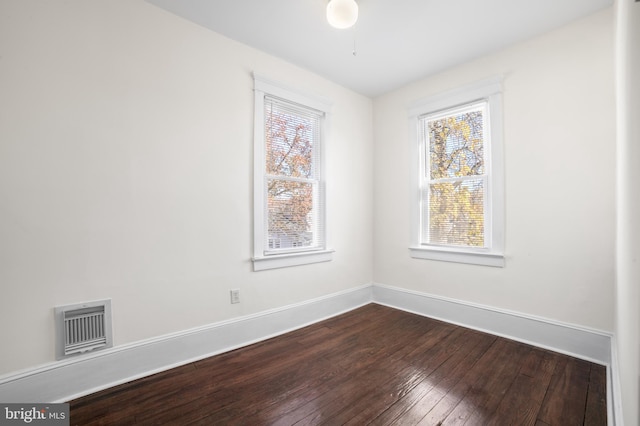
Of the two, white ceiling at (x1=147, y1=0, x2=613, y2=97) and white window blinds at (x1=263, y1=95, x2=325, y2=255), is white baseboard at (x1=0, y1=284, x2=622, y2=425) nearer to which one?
white window blinds at (x1=263, y1=95, x2=325, y2=255)

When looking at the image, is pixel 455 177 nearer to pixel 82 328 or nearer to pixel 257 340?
pixel 257 340

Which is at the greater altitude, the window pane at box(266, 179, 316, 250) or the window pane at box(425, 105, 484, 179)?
the window pane at box(425, 105, 484, 179)

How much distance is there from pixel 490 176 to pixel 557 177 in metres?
0.51

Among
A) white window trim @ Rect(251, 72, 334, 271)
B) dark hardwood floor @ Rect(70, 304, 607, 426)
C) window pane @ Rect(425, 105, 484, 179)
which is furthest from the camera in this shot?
window pane @ Rect(425, 105, 484, 179)

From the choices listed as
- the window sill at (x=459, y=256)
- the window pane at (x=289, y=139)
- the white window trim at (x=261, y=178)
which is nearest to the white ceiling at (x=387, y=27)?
the white window trim at (x=261, y=178)

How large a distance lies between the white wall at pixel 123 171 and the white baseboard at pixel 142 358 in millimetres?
80

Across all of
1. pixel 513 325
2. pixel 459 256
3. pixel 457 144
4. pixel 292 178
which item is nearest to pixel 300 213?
pixel 292 178

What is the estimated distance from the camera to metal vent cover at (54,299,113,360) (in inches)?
68.8

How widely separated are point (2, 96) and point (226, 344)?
217cm

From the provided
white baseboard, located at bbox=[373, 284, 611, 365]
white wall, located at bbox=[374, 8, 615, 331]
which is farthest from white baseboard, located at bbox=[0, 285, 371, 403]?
white wall, located at bbox=[374, 8, 615, 331]

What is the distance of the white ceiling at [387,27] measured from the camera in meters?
2.12

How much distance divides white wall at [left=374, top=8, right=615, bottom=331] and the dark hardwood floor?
465 mm

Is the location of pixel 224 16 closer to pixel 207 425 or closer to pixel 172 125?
pixel 172 125

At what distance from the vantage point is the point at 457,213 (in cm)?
303
